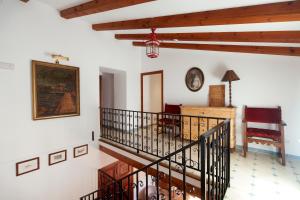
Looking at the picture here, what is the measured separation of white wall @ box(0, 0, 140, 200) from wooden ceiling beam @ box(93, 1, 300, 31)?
5.30 ft

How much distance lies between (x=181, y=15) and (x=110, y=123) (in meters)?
3.20

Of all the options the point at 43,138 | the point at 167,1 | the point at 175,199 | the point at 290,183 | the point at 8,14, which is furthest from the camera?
the point at 175,199

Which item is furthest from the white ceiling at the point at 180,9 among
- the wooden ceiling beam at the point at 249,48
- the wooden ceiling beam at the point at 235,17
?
the wooden ceiling beam at the point at 249,48

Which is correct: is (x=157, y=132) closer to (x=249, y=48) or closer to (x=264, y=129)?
(x=264, y=129)

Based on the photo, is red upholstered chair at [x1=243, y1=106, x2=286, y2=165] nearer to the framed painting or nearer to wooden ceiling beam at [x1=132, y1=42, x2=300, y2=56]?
wooden ceiling beam at [x1=132, y1=42, x2=300, y2=56]

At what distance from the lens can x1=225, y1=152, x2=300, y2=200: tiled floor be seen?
7.38 feet

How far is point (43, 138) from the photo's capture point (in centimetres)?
325

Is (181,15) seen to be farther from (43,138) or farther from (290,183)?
(43,138)

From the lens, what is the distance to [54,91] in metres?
3.38

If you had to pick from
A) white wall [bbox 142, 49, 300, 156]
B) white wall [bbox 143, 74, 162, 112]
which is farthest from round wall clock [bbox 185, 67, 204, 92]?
white wall [bbox 143, 74, 162, 112]

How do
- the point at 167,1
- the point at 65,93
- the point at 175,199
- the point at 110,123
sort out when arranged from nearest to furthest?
the point at 167,1, the point at 65,93, the point at 110,123, the point at 175,199

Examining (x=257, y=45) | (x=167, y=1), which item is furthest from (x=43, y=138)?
(x=257, y=45)

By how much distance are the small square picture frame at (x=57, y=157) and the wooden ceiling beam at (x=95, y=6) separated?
2838mm

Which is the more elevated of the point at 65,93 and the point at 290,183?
the point at 65,93
